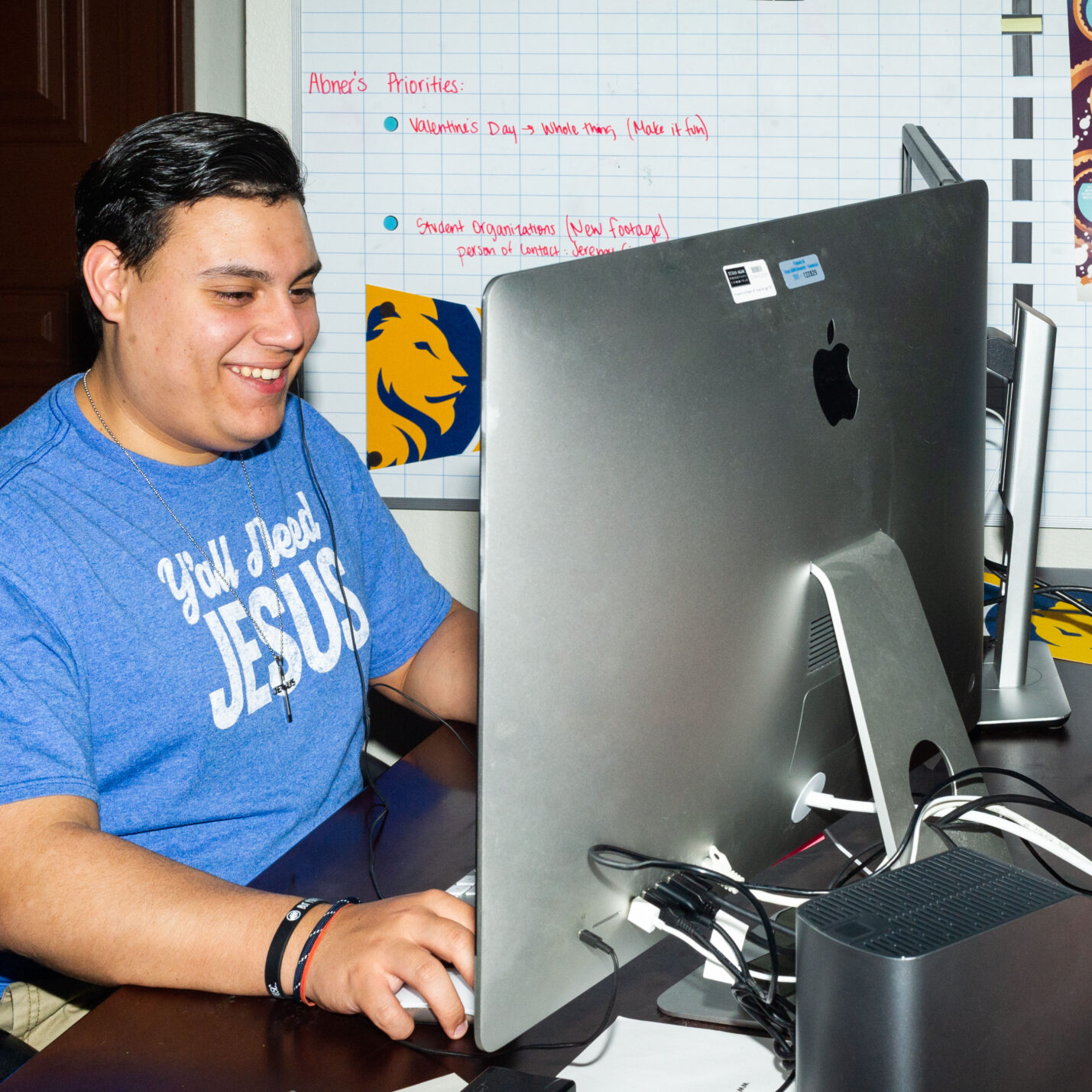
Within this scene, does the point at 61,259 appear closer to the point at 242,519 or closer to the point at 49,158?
the point at 49,158

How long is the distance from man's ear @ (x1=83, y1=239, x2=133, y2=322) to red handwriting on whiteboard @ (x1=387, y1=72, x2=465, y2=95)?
921mm

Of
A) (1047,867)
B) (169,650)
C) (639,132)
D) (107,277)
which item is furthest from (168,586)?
(639,132)

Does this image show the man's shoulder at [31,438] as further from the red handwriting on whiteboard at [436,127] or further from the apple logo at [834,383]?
the red handwriting on whiteboard at [436,127]

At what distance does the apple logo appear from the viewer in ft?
2.43

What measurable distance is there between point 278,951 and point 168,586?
42cm

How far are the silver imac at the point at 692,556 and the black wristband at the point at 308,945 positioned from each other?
18cm

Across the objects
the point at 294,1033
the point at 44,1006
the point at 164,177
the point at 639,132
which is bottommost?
the point at 44,1006

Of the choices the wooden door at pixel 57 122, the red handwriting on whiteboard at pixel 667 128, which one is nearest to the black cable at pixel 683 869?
the red handwriting on whiteboard at pixel 667 128

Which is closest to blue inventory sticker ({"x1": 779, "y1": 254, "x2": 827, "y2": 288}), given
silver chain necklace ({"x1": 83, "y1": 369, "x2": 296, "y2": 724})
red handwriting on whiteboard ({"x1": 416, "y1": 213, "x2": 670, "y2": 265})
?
silver chain necklace ({"x1": 83, "y1": 369, "x2": 296, "y2": 724})

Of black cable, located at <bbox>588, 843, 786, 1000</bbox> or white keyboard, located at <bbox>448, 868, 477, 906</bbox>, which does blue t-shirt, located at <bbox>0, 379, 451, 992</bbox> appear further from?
black cable, located at <bbox>588, 843, 786, 1000</bbox>

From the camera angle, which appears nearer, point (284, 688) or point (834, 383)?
point (834, 383)

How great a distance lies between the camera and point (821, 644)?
2.56ft

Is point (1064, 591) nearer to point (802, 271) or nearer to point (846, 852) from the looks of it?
point (846, 852)

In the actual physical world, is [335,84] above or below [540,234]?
above
